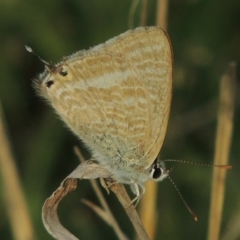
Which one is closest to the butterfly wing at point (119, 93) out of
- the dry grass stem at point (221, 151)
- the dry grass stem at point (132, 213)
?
the dry grass stem at point (221, 151)

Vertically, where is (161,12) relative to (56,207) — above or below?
above

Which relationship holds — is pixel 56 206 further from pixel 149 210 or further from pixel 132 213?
pixel 149 210

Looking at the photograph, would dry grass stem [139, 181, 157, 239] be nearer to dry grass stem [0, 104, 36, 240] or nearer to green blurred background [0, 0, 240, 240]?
dry grass stem [0, 104, 36, 240]

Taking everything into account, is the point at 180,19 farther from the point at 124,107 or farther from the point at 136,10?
the point at 124,107

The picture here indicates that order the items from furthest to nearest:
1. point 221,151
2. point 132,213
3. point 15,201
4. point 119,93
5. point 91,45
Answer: point 91,45 → point 119,93 → point 15,201 → point 221,151 → point 132,213

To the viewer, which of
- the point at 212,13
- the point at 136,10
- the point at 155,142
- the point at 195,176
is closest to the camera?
the point at 155,142

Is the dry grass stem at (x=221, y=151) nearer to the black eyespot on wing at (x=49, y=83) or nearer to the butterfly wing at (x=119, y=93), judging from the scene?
the butterfly wing at (x=119, y=93)

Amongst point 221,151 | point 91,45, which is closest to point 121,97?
point 221,151

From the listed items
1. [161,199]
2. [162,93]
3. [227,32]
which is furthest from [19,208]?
[227,32]
